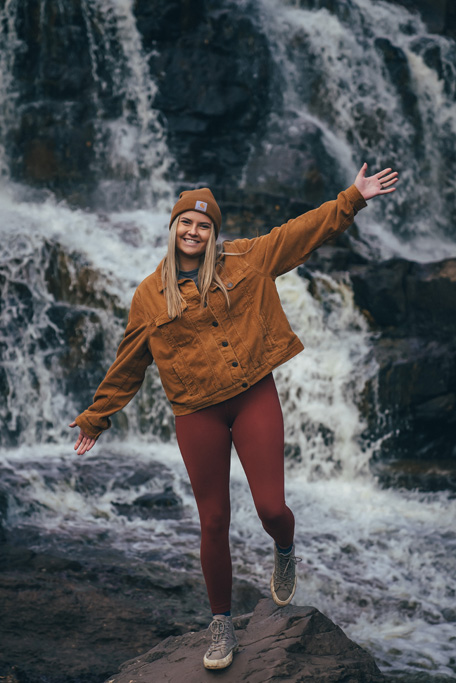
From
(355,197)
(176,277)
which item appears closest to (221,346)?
(176,277)

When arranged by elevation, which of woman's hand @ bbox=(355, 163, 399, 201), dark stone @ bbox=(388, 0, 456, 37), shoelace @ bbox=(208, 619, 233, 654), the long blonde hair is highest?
dark stone @ bbox=(388, 0, 456, 37)

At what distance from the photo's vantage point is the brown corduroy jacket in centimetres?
356

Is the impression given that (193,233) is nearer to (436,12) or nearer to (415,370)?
(415,370)

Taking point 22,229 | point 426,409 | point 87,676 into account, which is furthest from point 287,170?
point 87,676

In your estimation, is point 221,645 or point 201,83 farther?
point 201,83

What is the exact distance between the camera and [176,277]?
360 cm

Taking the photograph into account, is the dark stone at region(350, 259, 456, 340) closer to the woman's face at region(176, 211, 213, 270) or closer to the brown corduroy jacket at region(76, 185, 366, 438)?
the brown corduroy jacket at region(76, 185, 366, 438)

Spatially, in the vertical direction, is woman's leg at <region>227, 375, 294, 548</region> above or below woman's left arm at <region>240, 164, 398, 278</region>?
below

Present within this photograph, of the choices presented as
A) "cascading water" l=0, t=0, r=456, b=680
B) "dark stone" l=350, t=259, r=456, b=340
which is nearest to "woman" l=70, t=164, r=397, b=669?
"cascading water" l=0, t=0, r=456, b=680

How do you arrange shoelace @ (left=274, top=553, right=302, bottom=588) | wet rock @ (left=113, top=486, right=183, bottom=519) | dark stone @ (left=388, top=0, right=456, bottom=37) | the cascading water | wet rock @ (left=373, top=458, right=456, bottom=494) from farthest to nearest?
1. dark stone @ (left=388, top=0, right=456, bottom=37)
2. wet rock @ (left=373, top=458, right=456, bottom=494)
3. wet rock @ (left=113, top=486, right=183, bottom=519)
4. the cascading water
5. shoelace @ (left=274, top=553, right=302, bottom=588)

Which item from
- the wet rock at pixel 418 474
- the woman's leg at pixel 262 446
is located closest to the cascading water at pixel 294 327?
the wet rock at pixel 418 474

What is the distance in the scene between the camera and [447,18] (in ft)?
50.5

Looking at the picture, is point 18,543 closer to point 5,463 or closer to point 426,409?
point 5,463

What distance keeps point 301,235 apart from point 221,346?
Answer: 607 mm
